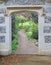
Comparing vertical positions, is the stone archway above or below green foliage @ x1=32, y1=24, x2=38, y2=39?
above

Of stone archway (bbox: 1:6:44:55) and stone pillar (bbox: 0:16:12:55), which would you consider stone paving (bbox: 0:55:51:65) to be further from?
stone archway (bbox: 1:6:44:55)

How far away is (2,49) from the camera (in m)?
9.60

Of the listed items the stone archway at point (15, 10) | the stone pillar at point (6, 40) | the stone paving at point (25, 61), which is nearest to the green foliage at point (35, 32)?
the stone archway at point (15, 10)

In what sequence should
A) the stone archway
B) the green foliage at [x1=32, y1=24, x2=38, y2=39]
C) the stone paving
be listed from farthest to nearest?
the green foliage at [x1=32, y1=24, x2=38, y2=39] < the stone archway < the stone paving

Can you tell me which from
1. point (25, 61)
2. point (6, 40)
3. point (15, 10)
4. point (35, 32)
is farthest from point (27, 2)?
point (35, 32)

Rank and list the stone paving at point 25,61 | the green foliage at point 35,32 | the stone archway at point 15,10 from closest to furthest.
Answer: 1. the stone paving at point 25,61
2. the stone archway at point 15,10
3. the green foliage at point 35,32

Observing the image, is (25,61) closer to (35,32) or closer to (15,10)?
(15,10)

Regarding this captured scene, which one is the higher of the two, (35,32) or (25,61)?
(35,32)

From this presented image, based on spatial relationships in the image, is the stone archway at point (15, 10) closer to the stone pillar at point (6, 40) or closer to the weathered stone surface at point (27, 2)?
the stone pillar at point (6, 40)

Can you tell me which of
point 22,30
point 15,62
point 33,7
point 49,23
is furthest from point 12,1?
point 22,30

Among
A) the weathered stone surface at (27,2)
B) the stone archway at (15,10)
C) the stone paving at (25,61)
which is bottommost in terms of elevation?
the stone paving at (25,61)

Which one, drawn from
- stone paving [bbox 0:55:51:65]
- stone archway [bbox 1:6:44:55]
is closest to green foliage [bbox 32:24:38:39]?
stone archway [bbox 1:6:44:55]

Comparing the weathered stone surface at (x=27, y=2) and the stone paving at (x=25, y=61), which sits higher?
the weathered stone surface at (x=27, y=2)

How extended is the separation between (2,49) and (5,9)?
178 centimetres
